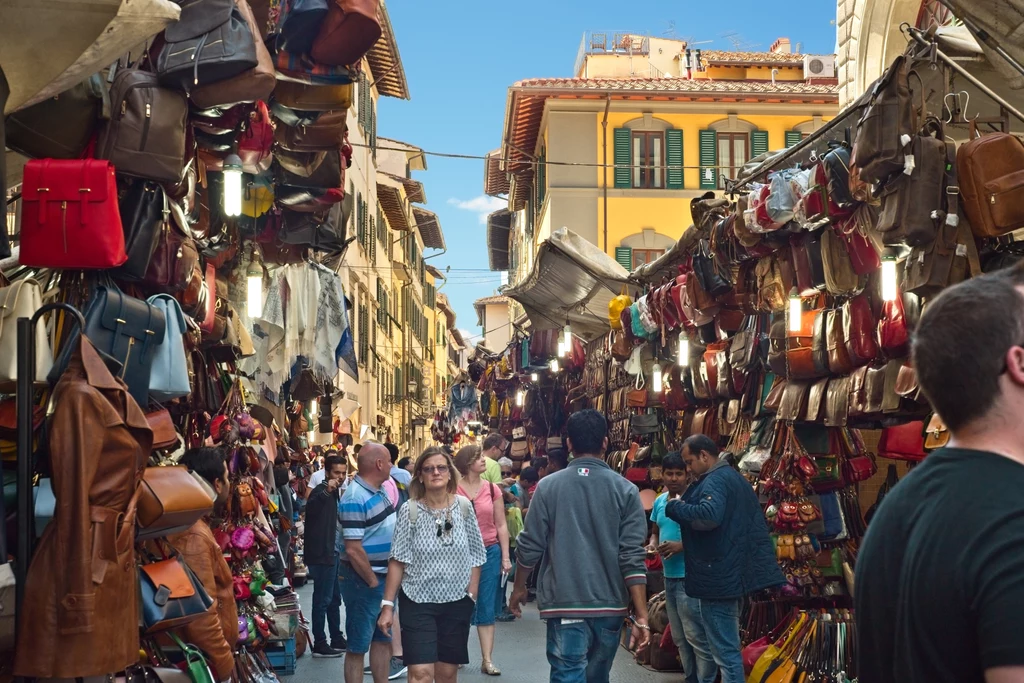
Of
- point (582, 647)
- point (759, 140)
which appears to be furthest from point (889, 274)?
point (759, 140)

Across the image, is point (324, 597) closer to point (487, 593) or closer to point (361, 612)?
point (487, 593)

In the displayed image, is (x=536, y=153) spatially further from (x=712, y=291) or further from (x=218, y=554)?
(x=218, y=554)

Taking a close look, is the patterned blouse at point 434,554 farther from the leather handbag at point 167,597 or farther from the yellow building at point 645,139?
the yellow building at point 645,139

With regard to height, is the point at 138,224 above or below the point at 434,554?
above

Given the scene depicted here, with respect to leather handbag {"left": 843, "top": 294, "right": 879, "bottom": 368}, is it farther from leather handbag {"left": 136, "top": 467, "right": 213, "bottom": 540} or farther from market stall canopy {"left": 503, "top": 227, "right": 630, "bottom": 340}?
market stall canopy {"left": 503, "top": 227, "right": 630, "bottom": 340}

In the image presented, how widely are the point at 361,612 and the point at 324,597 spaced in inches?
118

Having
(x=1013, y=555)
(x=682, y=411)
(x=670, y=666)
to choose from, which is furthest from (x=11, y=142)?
(x=682, y=411)

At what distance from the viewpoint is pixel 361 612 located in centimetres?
902

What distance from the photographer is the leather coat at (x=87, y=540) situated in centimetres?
516

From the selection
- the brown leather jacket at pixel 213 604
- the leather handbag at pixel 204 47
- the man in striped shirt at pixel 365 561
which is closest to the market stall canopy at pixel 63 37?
the leather handbag at pixel 204 47

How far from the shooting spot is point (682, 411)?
14172mm

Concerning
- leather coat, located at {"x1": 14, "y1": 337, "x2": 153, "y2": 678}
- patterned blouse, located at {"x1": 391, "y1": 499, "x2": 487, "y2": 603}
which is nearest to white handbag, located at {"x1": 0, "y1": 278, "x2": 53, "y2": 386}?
leather coat, located at {"x1": 14, "y1": 337, "x2": 153, "y2": 678}

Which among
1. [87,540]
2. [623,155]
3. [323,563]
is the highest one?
[623,155]

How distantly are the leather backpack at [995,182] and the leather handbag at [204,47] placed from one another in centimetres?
373
